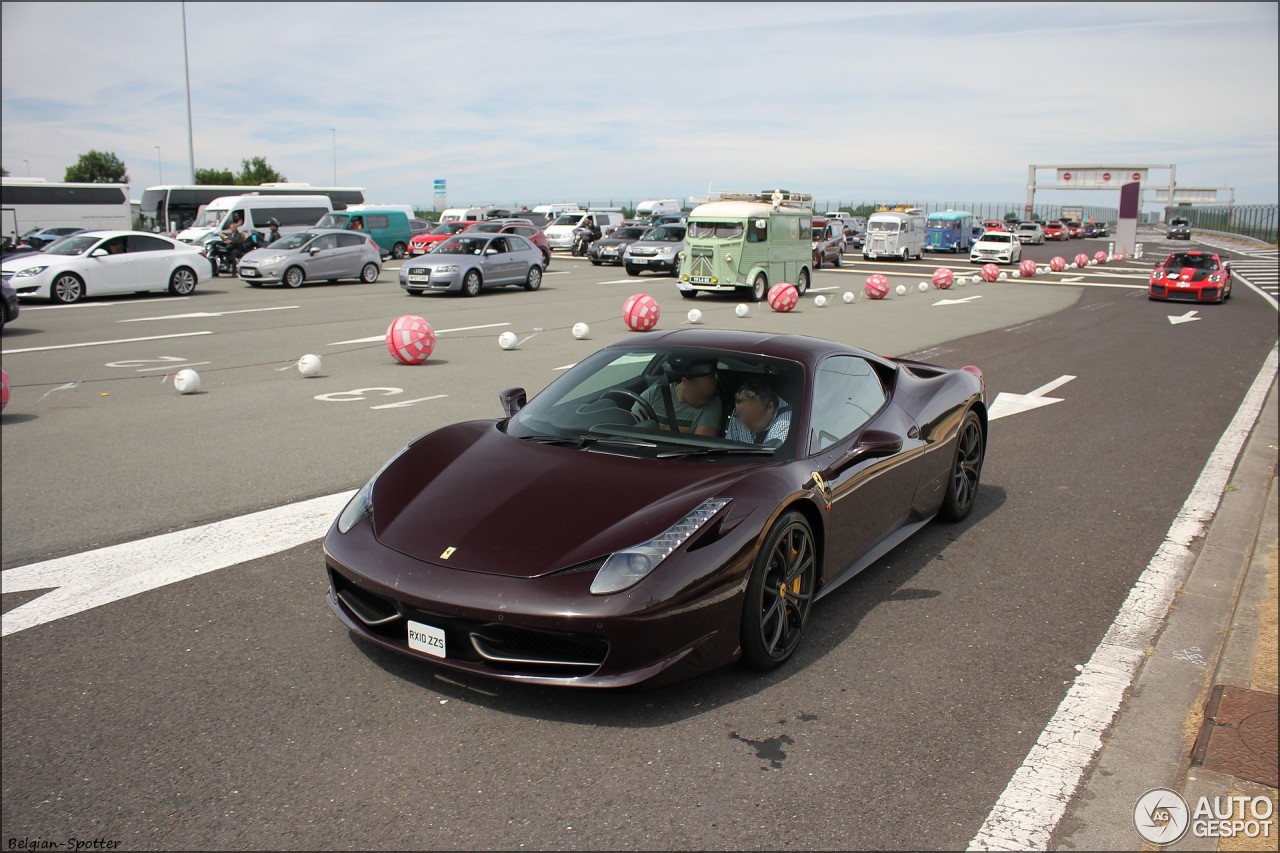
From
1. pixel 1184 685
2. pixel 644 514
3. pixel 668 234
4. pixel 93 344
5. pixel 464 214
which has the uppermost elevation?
pixel 464 214

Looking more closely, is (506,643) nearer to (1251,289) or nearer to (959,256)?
(1251,289)

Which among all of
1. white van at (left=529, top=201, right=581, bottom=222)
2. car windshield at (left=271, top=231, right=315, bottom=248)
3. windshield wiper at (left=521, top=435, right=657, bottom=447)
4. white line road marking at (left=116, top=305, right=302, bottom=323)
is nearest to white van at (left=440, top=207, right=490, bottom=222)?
white van at (left=529, top=201, right=581, bottom=222)

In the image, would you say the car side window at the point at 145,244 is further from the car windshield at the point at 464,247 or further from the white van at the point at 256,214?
the white van at the point at 256,214

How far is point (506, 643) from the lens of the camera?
144 inches

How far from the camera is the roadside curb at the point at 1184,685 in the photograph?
3.29 metres

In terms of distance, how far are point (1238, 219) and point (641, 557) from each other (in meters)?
102

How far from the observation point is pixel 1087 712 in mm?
3988

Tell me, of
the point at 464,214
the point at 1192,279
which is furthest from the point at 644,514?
the point at 464,214

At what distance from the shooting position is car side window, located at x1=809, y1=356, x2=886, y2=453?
4805 millimetres

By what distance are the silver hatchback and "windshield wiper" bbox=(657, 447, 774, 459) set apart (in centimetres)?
2398

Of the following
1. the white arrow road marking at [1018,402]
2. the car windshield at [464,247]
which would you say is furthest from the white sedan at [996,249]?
the white arrow road marking at [1018,402]

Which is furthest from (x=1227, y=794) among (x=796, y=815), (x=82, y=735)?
(x=82, y=735)

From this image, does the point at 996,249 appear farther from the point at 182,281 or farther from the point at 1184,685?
the point at 1184,685

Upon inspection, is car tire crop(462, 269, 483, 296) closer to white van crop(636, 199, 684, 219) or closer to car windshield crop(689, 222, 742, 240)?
car windshield crop(689, 222, 742, 240)
